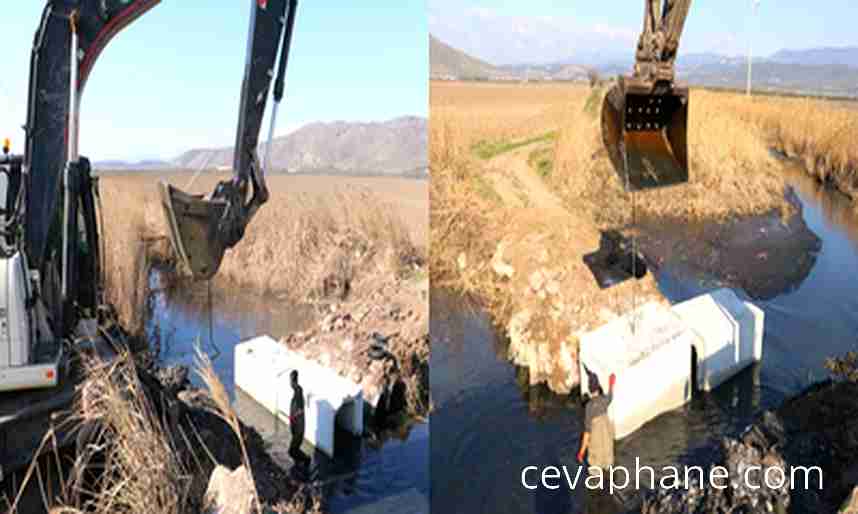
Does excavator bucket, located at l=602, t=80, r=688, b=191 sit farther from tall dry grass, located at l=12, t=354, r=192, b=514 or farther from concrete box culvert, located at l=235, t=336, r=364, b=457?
concrete box culvert, located at l=235, t=336, r=364, b=457

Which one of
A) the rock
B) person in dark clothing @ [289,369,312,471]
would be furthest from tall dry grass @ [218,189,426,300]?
the rock

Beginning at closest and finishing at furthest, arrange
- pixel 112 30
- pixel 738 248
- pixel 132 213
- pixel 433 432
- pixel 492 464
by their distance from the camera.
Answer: pixel 112 30 < pixel 492 464 < pixel 433 432 < pixel 132 213 < pixel 738 248

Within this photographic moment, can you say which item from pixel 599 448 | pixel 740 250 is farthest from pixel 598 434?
pixel 740 250

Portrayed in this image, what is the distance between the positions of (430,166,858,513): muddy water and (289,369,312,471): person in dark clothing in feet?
4.69

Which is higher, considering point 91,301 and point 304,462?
point 91,301

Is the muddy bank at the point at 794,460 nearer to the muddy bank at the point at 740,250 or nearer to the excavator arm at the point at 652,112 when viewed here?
the excavator arm at the point at 652,112

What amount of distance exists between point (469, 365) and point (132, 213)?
656cm

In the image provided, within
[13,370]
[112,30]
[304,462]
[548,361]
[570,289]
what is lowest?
[304,462]

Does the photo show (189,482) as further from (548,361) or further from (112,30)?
(548,361)

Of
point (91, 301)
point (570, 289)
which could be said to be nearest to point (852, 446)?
point (570, 289)

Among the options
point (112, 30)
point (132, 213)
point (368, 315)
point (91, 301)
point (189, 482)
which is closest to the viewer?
point (189, 482)

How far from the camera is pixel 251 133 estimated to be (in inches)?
197

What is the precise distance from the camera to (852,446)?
6070 mm

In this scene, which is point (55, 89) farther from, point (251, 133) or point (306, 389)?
point (306, 389)
